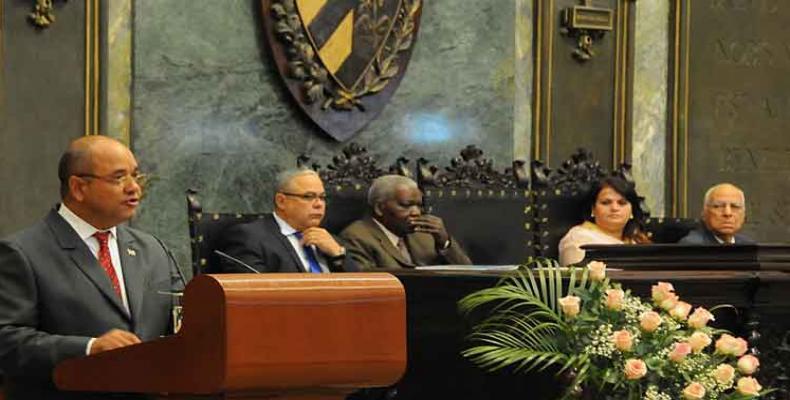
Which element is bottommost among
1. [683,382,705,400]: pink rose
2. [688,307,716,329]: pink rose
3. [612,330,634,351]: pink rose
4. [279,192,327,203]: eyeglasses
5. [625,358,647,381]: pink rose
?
[683,382,705,400]: pink rose

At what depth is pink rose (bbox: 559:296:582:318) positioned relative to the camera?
3.77 m

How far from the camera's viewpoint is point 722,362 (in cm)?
388

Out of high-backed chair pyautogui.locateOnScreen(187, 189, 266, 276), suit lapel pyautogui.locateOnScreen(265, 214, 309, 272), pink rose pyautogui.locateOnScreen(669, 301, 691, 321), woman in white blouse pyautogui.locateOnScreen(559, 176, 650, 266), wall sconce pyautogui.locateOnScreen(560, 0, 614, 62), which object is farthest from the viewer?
wall sconce pyautogui.locateOnScreen(560, 0, 614, 62)

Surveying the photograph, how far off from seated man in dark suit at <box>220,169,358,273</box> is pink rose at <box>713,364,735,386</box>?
9.47 feet

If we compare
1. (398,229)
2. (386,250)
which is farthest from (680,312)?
(398,229)

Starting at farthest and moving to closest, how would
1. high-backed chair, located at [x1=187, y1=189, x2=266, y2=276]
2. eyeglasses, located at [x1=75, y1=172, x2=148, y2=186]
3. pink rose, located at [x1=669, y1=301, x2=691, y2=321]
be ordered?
high-backed chair, located at [x1=187, y1=189, x2=266, y2=276] → eyeglasses, located at [x1=75, y1=172, x2=148, y2=186] → pink rose, located at [x1=669, y1=301, x2=691, y2=321]

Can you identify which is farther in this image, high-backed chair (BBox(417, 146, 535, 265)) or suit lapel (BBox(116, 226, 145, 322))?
high-backed chair (BBox(417, 146, 535, 265))

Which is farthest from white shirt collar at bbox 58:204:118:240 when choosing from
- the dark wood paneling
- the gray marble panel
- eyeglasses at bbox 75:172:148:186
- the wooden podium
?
the dark wood paneling

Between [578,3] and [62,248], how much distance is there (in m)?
5.54

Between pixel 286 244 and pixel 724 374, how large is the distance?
313cm

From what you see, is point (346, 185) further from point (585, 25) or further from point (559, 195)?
point (585, 25)

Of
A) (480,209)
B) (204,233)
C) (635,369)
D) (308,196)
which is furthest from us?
(480,209)

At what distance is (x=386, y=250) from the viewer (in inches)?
273

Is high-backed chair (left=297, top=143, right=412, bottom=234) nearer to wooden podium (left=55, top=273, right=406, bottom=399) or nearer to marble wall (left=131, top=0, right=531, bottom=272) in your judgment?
marble wall (left=131, top=0, right=531, bottom=272)
